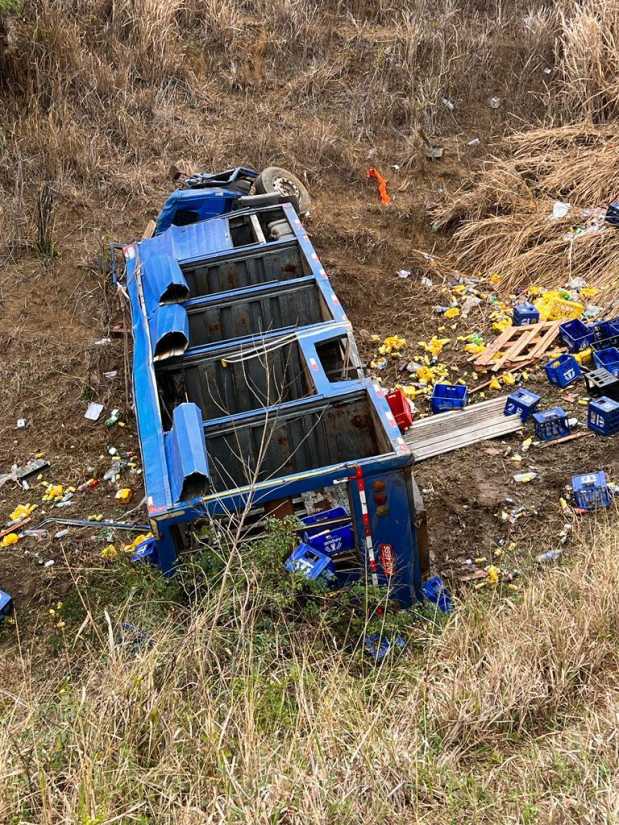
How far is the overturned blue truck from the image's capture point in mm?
4477

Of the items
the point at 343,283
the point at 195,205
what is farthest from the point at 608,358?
the point at 195,205

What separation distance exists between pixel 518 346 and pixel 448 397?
1030 mm

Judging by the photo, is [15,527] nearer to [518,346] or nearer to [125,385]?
[125,385]

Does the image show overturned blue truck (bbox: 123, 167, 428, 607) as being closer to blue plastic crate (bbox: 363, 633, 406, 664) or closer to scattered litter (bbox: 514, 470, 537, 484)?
blue plastic crate (bbox: 363, 633, 406, 664)

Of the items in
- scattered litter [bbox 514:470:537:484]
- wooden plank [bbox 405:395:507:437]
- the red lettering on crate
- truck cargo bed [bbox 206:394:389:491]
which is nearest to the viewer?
the red lettering on crate

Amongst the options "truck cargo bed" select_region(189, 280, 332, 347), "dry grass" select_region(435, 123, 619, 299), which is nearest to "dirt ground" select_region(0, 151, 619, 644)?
"dry grass" select_region(435, 123, 619, 299)

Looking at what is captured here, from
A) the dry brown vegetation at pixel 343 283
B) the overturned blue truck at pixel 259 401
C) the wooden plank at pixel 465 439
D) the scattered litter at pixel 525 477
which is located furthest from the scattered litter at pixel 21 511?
the scattered litter at pixel 525 477

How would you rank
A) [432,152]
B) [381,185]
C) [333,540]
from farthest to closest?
[432,152], [381,185], [333,540]

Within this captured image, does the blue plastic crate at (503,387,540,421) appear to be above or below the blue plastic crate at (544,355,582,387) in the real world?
below

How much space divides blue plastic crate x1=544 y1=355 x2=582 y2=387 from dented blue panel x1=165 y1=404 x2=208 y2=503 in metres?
3.60

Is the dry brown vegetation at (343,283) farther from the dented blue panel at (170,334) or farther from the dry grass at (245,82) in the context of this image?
the dented blue panel at (170,334)

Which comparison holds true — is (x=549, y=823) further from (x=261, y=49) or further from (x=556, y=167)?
(x=261, y=49)

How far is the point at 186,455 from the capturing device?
453 cm

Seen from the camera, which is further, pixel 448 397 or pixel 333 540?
pixel 448 397
